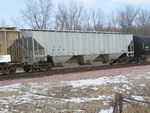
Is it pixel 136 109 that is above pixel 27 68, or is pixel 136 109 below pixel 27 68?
below

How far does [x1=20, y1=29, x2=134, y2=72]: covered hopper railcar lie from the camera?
2245 cm

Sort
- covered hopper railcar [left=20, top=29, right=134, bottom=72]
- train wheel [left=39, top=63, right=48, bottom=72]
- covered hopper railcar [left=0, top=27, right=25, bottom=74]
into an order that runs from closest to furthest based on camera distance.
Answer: covered hopper railcar [left=0, top=27, right=25, bottom=74], covered hopper railcar [left=20, top=29, right=134, bottom=72], train wheel [left=39, top=63, right=48, bottom=72]

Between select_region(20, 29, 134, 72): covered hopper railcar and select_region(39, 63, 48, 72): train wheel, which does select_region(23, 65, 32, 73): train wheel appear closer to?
select_region(20, 29, 134, 72): covered hopper railcar

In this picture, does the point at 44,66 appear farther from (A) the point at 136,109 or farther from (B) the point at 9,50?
(A) the point at 136,109

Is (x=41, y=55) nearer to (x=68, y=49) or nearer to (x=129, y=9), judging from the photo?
(x=68, y=49)

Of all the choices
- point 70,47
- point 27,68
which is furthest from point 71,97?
point 70,47

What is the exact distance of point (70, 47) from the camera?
25047 millimetres

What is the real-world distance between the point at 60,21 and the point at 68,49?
30.5 m

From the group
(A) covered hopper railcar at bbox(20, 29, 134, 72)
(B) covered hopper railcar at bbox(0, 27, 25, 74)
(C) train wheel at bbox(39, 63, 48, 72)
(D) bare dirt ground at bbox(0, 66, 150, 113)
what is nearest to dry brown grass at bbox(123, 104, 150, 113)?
(D) bare dirt ground at bbox(0, 66, 150, 113)

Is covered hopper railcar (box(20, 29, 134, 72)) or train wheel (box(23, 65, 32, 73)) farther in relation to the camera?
train wheel (box(23, 65, 32, 73))

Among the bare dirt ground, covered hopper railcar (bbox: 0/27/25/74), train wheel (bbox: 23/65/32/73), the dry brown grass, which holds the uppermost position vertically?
covered hopper railcar (bbox: 0/27/25/74)

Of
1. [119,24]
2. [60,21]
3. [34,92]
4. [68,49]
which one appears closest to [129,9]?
[119,24]

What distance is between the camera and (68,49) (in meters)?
24.8

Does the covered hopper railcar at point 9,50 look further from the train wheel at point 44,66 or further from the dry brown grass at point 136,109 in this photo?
the dry brown grass at point 136,109
